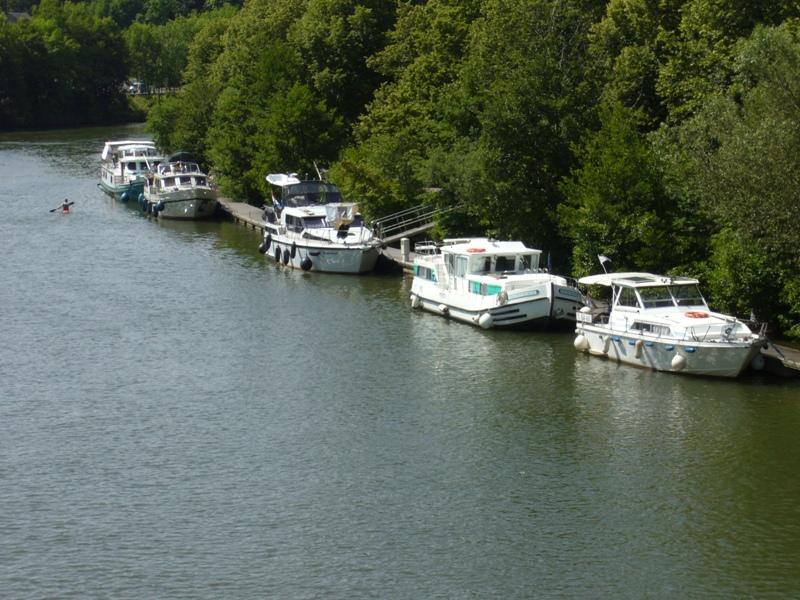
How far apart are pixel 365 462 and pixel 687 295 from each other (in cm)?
1500

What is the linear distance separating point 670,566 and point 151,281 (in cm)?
3891

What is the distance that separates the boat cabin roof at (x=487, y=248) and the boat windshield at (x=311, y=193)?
53.5 ft

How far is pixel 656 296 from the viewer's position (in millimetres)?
44875

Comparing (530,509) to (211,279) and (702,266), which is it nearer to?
(702,266)

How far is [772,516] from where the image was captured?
1265 inches

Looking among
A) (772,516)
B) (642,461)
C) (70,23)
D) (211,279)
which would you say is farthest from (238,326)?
(70,23)

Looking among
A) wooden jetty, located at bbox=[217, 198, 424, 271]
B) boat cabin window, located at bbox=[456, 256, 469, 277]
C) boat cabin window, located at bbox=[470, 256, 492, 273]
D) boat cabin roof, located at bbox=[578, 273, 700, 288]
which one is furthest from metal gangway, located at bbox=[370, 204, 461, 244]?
boat cabin roof, located at bbox=[578, 273, 700, 288]

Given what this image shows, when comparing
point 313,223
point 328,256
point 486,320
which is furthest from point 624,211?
point 313,223

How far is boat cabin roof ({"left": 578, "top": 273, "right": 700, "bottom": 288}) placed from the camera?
44719 mm

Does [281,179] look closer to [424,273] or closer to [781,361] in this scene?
[424,273]

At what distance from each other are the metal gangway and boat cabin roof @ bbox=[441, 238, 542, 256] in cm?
1088

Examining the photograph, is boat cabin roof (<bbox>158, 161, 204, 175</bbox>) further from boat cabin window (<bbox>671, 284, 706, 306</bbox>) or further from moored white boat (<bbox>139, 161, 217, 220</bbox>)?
boat cabin window (<bbox>671, 284, 706, 306</bbox>)

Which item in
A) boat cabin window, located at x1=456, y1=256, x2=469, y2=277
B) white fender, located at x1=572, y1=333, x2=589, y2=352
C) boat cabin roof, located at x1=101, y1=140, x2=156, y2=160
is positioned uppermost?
boat cabin roof, located at x1=101, y1=140, x2=156, y2=160

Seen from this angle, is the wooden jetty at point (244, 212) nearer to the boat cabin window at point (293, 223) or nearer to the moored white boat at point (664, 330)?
the boat cabin window at point (293, 223)
